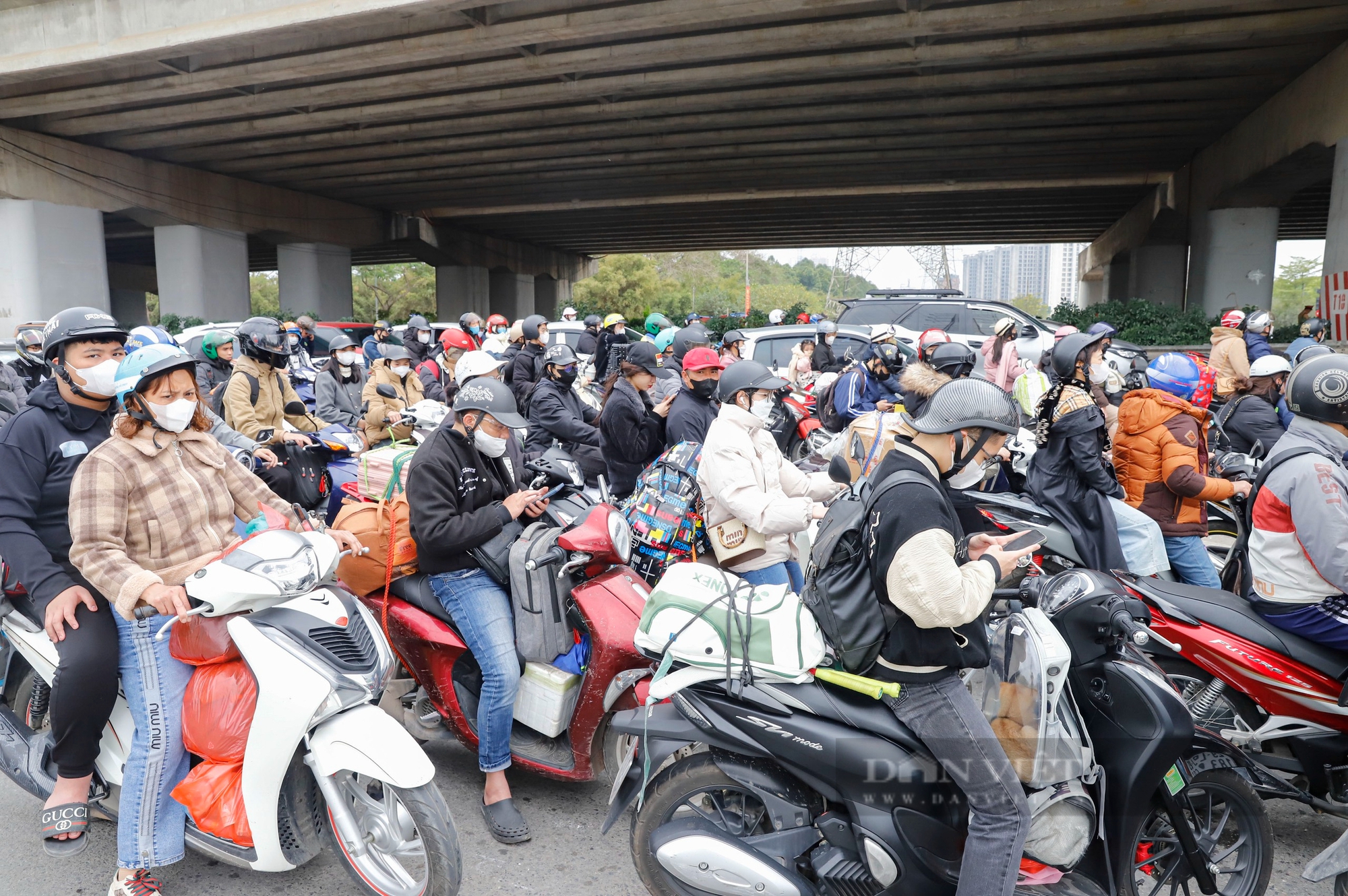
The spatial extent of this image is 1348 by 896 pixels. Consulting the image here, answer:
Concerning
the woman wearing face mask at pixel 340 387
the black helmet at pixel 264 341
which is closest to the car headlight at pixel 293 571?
the black helmet at pixel 264 341

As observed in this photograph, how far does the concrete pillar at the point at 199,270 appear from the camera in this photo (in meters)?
26.8

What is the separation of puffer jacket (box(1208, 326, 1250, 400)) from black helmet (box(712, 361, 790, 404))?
5.10 metres

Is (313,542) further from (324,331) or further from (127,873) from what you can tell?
(324,331)

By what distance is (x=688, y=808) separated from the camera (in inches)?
114

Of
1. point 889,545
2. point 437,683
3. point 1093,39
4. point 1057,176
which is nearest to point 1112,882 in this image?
point 889,545

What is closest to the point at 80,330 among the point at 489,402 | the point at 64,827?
the point at 489,402

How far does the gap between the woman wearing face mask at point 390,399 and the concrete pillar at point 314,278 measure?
78.8ft

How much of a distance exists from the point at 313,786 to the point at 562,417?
3689 mm

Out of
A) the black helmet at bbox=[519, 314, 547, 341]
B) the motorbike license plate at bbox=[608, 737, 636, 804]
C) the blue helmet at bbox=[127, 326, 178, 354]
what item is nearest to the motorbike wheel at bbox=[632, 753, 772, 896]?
the motorbike license plate at bbox=[608, 737, 636, 804]

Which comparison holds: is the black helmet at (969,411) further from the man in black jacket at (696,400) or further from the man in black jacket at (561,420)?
the man in black jacket at (561,420)

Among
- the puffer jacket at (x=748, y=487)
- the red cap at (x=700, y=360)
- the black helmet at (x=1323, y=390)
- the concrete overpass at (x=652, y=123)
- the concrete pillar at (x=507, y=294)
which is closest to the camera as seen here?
the black helmet at (x=1323, y=390)

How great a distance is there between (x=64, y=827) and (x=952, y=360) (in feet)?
20.0

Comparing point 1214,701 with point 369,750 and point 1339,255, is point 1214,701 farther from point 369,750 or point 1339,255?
point 1339,255

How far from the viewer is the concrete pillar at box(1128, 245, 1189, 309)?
2750 centimetres
